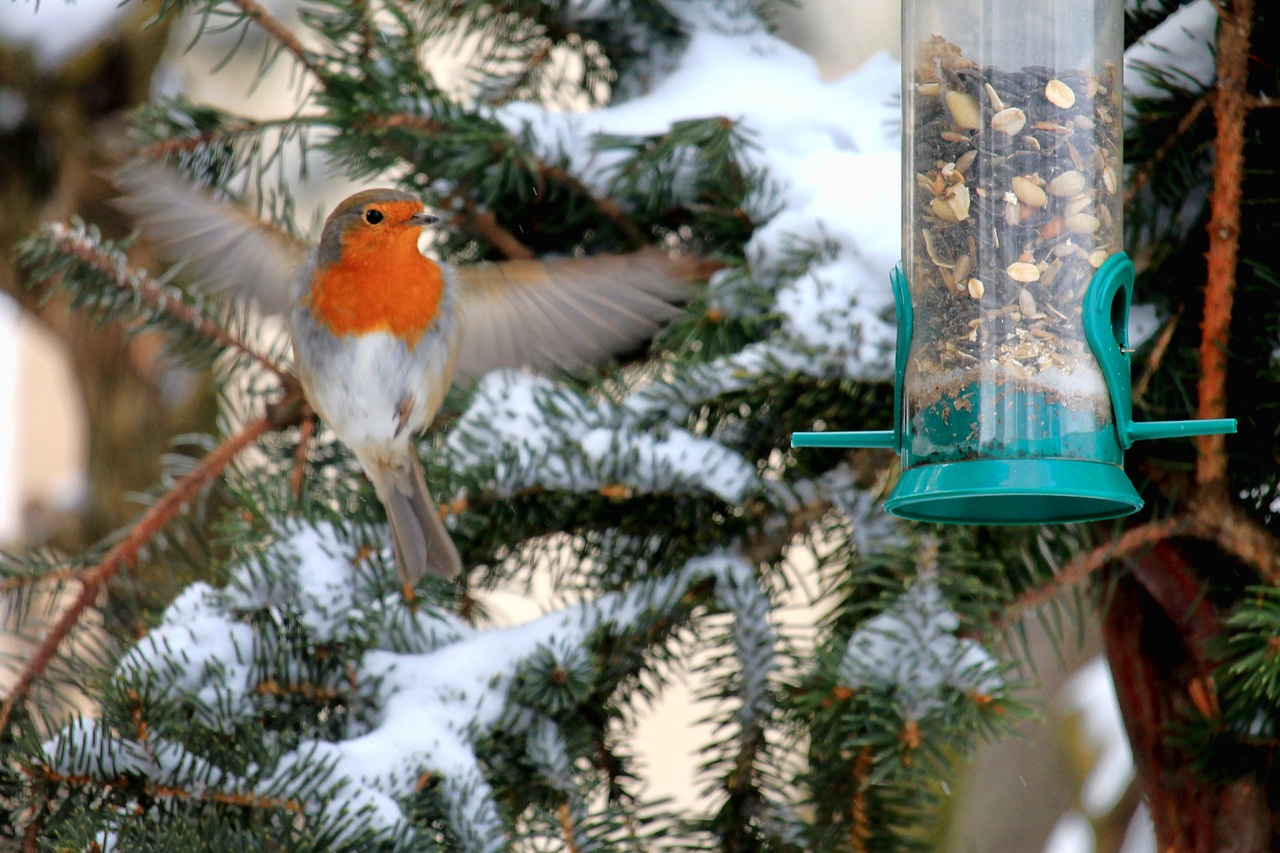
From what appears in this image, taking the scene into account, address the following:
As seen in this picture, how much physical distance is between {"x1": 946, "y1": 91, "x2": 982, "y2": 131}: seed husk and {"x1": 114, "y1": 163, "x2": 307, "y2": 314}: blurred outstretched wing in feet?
3.57

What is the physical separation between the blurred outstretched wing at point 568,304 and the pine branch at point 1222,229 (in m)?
0.71

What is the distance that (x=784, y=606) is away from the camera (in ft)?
6.79

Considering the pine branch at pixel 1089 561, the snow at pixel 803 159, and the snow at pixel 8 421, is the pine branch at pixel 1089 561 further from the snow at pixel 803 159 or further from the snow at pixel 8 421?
the snow at pixel 8 421

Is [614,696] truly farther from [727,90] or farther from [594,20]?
[594,20]

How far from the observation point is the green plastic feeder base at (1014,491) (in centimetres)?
164

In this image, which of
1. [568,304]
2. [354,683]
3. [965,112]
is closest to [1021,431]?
[965,112]

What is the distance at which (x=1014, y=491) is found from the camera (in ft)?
5.39

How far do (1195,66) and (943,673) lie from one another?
0.91 m

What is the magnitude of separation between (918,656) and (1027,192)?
0.62 m

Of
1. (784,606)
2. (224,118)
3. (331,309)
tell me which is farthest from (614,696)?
(224,118)

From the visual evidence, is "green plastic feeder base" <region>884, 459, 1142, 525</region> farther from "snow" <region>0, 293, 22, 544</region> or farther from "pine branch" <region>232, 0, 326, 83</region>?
"snow" <region>0, 293, 22, 544</region>

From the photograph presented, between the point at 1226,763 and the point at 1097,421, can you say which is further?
the point at 1226,763

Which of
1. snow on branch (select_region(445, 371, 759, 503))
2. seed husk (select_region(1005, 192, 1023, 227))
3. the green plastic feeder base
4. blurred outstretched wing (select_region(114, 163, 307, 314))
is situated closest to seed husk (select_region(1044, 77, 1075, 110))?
seed husk (select_region(1005, 192, 1023, 227))

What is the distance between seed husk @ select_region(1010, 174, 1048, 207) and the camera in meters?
1.87
